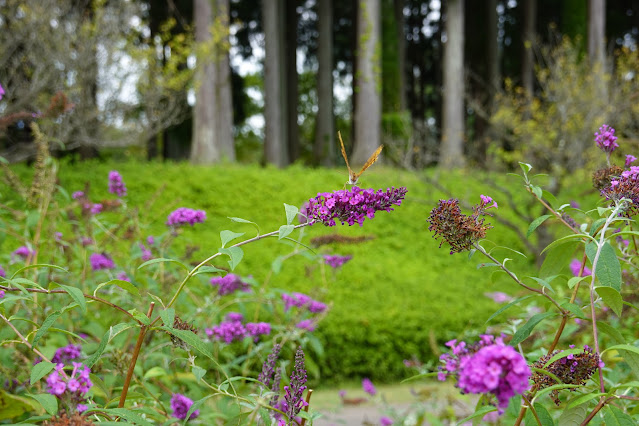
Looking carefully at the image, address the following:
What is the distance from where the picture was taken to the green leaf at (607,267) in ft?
3.05

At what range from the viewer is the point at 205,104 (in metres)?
11.0

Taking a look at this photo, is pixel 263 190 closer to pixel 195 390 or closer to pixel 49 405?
pixel 195 390

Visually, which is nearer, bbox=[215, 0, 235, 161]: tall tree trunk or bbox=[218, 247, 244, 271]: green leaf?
bbox=[218, 247, 244, 271]: green leaf

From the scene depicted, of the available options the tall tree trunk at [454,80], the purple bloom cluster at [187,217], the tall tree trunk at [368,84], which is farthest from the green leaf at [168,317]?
the tall tree trunk at [454,80]

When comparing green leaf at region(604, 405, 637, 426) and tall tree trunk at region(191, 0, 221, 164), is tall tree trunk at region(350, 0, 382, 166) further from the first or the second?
green leaf at region(604, 405, 637, 426)

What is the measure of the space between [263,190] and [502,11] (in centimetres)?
1389

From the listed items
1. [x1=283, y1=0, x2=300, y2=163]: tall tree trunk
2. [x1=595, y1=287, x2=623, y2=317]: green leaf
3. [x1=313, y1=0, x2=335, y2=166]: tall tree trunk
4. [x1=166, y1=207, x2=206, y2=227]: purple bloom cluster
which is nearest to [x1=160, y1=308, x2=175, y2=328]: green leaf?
[x1=595, y1=287, x2=623, y2=317]: green leaf

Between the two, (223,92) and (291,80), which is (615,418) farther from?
(291,80)

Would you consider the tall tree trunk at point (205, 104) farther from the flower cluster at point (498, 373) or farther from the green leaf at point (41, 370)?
the flower cluster at point (498, 373)

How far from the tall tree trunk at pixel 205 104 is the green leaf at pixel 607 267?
1039 cm

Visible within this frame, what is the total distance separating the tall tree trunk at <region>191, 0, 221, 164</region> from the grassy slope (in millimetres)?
786

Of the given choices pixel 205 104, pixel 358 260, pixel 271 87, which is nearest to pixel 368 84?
pixel 271 87

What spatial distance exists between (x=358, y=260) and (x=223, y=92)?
5.74 m

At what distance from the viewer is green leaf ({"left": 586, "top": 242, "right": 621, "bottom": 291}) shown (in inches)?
36.6
